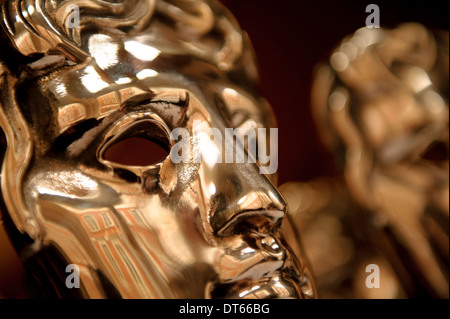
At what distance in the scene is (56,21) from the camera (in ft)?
1.06

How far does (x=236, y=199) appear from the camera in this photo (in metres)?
0.32

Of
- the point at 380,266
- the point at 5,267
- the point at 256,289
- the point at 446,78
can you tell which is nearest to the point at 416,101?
the point at 446,78

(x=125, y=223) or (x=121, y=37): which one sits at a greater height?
(x=121, y=37)

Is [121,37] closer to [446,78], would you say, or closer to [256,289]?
[256,289]

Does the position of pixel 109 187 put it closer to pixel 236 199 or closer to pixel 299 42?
pixel 236 199

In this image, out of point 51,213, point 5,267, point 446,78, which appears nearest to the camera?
point 51,213

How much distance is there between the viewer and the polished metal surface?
1.04 feet

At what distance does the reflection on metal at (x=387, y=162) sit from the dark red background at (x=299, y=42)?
82mm

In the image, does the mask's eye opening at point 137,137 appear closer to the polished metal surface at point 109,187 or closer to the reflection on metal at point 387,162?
the polished metal surface at point 109,187

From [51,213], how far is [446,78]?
47 centimetres

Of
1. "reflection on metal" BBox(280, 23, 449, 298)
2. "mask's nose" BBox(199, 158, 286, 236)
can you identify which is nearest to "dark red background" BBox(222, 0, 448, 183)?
"reflection on metal" BBox(280, 23, 449, 298)

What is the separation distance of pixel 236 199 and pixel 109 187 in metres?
0.08

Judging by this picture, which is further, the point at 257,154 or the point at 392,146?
the point at 392,146

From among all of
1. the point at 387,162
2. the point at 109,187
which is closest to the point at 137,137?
the point at 109,187
